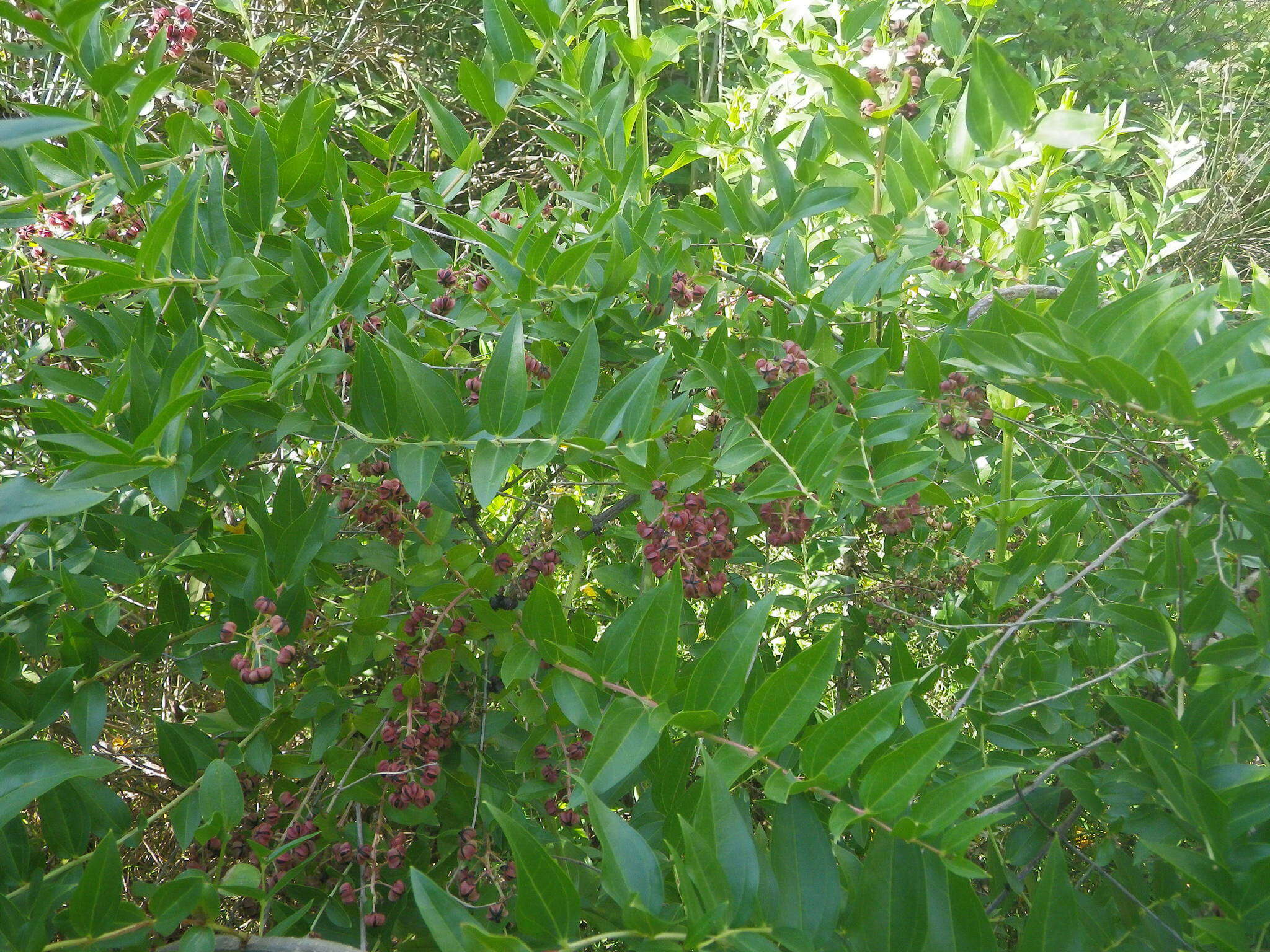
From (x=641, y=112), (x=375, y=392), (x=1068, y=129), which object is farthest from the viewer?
(x=641, y=112)

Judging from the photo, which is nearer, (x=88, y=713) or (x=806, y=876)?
(x=806, y=876)

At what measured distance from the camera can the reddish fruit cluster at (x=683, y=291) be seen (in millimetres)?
1047

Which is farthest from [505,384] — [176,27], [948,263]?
Result: [176,27]

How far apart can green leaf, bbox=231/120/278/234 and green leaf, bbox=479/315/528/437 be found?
0.98 ft

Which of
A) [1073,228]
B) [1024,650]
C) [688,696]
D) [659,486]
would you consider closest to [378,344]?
[659,486]

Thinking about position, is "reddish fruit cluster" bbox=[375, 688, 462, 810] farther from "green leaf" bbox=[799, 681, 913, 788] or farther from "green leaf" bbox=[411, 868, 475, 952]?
"green leaf" bbox=[799, 681, 913, 788]

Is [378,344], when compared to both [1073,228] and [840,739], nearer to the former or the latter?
[840,739]

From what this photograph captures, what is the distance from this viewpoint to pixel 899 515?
101 cm

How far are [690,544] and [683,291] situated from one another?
13.3 inches

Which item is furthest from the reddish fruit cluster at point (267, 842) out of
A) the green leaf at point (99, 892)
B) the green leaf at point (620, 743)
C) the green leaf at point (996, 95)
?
the green leaf at point (996, 95)

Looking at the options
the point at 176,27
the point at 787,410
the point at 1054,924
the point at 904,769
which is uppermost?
the point at 176,27

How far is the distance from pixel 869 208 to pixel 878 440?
15.7 inches

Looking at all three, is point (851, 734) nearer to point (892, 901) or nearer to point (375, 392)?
point (892, 901)

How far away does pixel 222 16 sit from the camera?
103 inches
